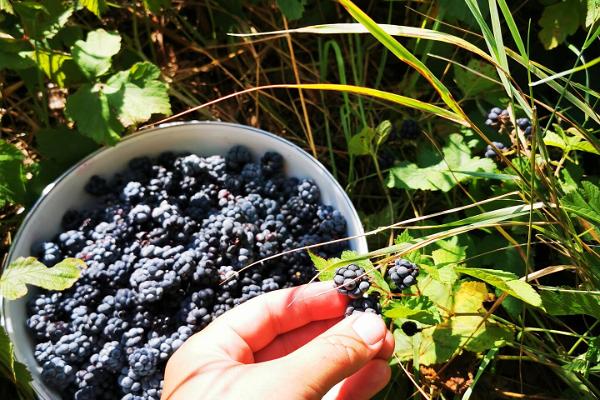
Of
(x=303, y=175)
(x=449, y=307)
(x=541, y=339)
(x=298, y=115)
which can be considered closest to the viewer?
(x=449, y=307)

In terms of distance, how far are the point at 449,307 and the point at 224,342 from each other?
0.44 meters

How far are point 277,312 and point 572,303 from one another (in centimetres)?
53

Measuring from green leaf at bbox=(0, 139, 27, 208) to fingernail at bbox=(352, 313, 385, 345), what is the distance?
811 mm

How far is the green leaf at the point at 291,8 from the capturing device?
4.60 ft

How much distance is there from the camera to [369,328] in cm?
100

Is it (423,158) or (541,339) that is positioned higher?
(423,158)

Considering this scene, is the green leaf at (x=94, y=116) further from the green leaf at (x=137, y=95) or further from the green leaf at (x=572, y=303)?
the green leaf at (x=572, y=303)

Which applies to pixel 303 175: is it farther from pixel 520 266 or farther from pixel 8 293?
pixel 8 293

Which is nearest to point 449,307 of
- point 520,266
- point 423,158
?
point 520,266

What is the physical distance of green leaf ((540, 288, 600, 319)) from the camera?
3.56 feet

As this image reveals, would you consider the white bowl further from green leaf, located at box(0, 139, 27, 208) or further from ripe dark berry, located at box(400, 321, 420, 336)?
ripe dark berry, located at box(400, 321, 420, 336)

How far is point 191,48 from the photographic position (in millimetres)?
1663

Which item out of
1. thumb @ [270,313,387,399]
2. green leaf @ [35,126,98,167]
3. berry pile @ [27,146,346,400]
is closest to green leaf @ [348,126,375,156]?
berry pile @ [27,146,346,400]

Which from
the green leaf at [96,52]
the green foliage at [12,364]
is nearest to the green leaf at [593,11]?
the green leaf at [96,52]
